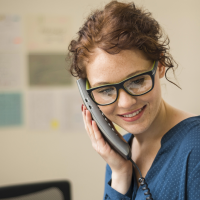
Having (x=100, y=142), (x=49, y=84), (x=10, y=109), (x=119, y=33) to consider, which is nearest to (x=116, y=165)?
(x=100, y=142)

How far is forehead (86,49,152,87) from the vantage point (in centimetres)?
Result: 74

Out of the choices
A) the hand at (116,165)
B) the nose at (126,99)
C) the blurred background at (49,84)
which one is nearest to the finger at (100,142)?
the hand at (116,165)

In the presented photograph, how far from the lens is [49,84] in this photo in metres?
1.94

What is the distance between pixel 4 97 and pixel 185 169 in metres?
1.63

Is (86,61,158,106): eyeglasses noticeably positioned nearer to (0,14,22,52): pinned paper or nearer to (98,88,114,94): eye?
(98,88,114,94): eye

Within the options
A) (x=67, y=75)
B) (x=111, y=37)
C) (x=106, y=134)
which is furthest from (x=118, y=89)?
(x=67, y=75)

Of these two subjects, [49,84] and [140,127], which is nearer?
[140,127]

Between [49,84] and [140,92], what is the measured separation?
1.31 metres

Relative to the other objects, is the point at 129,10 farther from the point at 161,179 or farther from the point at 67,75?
the point at 67,75

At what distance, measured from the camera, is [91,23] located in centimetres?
83

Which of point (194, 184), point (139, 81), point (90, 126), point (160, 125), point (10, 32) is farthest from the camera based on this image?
point (10, 32)

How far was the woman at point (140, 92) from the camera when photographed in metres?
0.71

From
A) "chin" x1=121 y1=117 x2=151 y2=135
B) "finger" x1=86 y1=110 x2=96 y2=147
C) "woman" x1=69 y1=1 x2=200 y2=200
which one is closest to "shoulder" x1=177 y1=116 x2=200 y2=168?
"woman" x1=69 y1=1 x2=200 y2=200

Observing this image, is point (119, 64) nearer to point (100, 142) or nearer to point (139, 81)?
point (139, 81)
